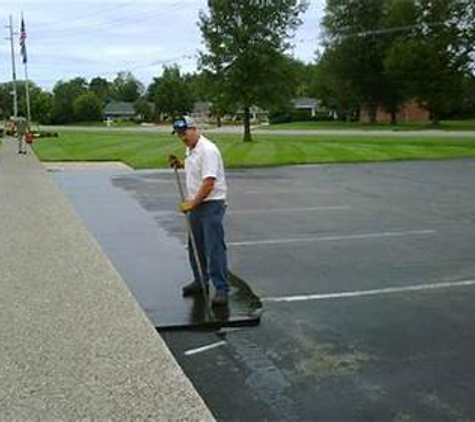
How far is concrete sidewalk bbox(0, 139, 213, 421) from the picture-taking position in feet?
14.8

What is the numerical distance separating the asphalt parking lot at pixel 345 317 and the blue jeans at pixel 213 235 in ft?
1.78

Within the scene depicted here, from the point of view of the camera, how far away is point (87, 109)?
109 m

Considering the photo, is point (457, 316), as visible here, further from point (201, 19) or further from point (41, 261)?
point (201, 19)

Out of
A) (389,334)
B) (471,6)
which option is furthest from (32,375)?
(471,6)

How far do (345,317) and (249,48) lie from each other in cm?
3129

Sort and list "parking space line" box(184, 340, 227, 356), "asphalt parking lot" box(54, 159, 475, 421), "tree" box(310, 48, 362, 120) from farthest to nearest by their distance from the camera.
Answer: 1. "tree" box(310, 48, 362, 120)
2. "parking space line" box(184, 340, 227, 356)
3. "asphalt parking lot" box(54, 159, 475, 421)

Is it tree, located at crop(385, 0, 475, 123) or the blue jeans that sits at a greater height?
tree, located at crop(385, 0, 475, 123)

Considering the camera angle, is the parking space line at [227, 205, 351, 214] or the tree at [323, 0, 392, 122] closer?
the parking space line at [227, 205, 351, 214]

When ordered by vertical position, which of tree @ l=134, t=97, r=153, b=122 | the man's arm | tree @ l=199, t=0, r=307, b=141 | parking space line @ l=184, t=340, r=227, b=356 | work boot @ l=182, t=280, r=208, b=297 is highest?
tree @ l=199, t=0, r=307, b=141

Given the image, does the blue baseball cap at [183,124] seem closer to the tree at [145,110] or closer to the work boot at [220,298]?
the work boot at [220,298]

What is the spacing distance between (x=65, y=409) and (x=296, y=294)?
11.6ft

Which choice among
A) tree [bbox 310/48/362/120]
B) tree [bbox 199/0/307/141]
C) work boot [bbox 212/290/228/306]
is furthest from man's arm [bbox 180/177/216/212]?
tree [bbox 310/48/362/120]

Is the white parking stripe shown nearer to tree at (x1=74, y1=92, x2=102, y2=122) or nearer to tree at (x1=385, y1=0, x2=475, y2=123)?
tree at (x1=385, y1=0, x2=475, y2=123)

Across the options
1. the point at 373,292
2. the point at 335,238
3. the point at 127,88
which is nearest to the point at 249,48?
the point at 335,238
